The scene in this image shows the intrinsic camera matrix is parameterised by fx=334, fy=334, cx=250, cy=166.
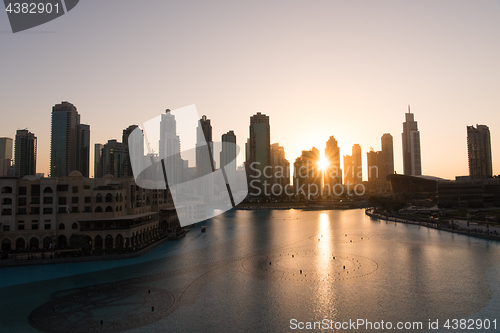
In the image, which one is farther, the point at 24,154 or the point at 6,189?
the point at 24,154

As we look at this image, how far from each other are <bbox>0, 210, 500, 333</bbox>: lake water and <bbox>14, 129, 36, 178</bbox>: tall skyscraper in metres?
165

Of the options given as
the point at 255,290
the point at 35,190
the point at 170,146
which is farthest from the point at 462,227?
the point at 170,146

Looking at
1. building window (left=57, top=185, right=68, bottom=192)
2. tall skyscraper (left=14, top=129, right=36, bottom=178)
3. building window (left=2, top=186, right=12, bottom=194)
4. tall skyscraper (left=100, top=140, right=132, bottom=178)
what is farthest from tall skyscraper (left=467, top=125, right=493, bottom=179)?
tall skyscraper (left=14, top=129, right=36, bottom=178)

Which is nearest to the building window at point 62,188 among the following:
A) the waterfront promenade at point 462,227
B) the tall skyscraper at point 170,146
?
the waterfront promenade at point 462,227

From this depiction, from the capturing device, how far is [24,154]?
6973 inches

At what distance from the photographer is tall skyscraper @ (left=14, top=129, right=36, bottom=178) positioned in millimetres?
175250

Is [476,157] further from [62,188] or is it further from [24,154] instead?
[24,154]

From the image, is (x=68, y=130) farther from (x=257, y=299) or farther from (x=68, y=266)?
(x=257, y=299)

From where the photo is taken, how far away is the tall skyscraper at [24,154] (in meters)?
175

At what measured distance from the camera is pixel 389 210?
107 m

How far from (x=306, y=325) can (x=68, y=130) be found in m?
193

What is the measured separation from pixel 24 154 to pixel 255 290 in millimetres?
191061

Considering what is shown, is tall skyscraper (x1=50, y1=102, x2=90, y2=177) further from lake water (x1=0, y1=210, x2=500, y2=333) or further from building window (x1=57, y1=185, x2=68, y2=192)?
lake water (x1=0, y1=210, x2=500, y2=333)

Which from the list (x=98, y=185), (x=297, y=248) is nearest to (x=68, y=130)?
(x=98, y=185)
